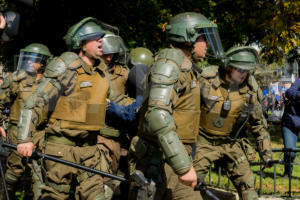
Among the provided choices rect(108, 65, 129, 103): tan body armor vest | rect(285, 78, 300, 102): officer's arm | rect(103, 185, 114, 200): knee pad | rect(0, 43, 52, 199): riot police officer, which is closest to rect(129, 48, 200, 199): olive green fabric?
rect(103, 185, 114, 200): knee pad

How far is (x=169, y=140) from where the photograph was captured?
316 cm

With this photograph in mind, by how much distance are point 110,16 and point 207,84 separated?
13.8 ft

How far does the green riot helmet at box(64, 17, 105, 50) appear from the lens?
4.33 m

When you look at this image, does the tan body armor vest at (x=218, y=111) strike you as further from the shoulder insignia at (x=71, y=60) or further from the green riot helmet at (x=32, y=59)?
the green riot helmet at (x=32, y=59)

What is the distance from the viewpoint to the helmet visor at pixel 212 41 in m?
3.96

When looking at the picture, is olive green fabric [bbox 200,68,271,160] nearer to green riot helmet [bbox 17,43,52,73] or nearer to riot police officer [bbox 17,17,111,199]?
riot police officer [bbox 17,17,111,199]

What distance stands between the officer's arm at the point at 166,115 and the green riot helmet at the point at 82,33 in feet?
3.96

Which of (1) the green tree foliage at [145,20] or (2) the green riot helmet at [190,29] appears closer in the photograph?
(2) the green riot helmet at [190,29]

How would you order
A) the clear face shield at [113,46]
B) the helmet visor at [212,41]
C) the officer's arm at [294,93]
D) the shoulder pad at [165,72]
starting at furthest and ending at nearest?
the officer's arm at [294,93] → the clear face shield at [113,46] → the helmet visor at [212,41] → the shoulder pad at [165,72]

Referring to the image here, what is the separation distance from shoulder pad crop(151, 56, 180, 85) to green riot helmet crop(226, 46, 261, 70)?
6.48 feet

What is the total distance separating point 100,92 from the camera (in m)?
4.26

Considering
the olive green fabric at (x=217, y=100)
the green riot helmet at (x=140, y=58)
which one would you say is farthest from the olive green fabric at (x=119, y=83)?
the olive green fabric at (x=217, y=100)

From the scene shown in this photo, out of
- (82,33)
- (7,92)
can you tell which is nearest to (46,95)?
(82,33)

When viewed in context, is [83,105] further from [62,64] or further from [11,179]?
[11,179]
